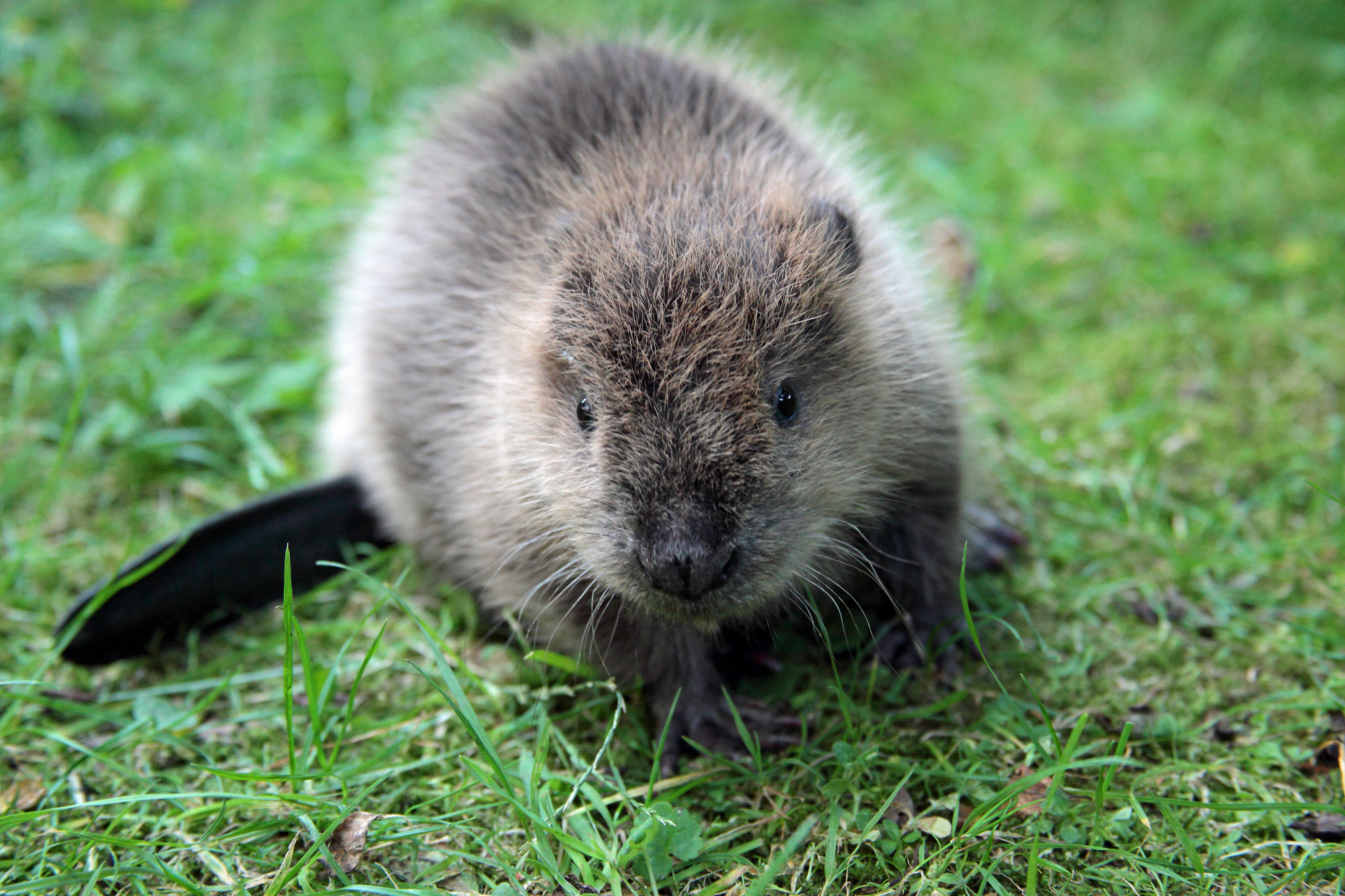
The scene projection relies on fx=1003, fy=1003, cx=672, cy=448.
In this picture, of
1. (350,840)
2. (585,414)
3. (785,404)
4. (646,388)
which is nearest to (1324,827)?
(785,404)

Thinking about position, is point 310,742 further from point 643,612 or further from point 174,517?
point 174,517

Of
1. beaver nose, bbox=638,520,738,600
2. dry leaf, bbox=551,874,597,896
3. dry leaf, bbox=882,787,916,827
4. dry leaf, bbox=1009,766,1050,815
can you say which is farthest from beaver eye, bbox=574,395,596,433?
dry leaf, bbox=1009,766,1050,815

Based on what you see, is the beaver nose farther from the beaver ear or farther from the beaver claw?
the beaver ear

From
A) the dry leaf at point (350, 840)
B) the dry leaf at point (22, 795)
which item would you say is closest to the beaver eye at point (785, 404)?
the dry leaf at point (350, 840)

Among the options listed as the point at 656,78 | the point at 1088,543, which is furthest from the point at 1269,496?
the point at 656,78

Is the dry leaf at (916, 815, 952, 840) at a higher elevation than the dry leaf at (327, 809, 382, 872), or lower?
higher

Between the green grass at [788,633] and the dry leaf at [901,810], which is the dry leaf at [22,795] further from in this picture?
the dry leaf at [901,810]

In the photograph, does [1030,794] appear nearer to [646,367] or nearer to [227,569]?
[646,367]
